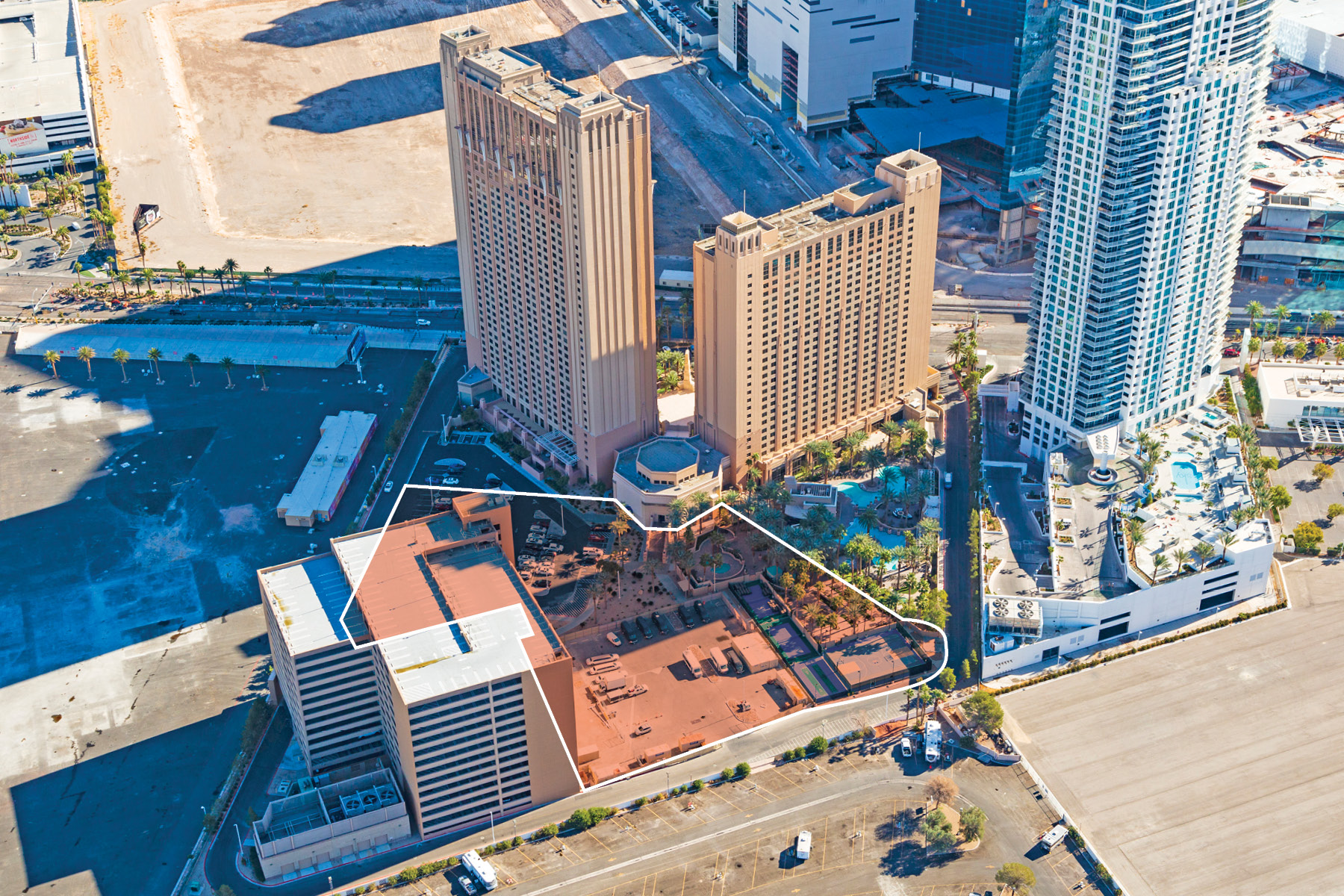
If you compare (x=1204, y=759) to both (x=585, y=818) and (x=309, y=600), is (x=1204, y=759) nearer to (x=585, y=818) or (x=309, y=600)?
(x=585, y=818)

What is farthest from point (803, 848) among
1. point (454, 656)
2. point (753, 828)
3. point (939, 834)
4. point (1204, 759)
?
point (1204, 759)

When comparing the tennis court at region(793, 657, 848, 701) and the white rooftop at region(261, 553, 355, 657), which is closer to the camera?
the white rooftop at region(261, 553, 355, 657)

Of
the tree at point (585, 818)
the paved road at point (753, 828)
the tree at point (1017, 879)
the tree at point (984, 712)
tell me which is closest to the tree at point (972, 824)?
the paved road at point (753, 828)

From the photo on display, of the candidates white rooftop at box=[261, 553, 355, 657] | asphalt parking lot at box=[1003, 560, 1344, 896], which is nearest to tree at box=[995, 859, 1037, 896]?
asphalt parking lot at box=[1003, 560, 1344, 896]

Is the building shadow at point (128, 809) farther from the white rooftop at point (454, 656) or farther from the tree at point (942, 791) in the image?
the tree at point (942, 791)

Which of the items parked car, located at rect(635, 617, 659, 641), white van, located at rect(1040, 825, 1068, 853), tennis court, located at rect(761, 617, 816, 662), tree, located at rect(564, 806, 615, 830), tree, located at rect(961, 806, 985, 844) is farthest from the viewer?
parked car, located at rect(635, 617, 659, 641)

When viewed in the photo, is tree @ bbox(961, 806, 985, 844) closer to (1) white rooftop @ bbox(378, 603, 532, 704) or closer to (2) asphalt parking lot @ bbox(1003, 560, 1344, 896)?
(2) asphalt parking lot @ bbox(1003, 560, 1344, 896)

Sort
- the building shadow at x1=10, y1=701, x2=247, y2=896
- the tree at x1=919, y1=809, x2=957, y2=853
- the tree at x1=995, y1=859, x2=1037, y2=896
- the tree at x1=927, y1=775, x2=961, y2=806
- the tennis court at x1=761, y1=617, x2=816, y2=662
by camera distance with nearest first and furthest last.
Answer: the tree at x1=995, y1=859, x2=1037, y2=896
the tree at x1=919, y1=809, x2=957, y2=853
the building shadow at x1=10, y1=701, x2=247, y2=896
the tree at x1=927, y1=775, x2=961, y2=806
the tennis court at x1=761, y1=617, x2=816, y2=662
